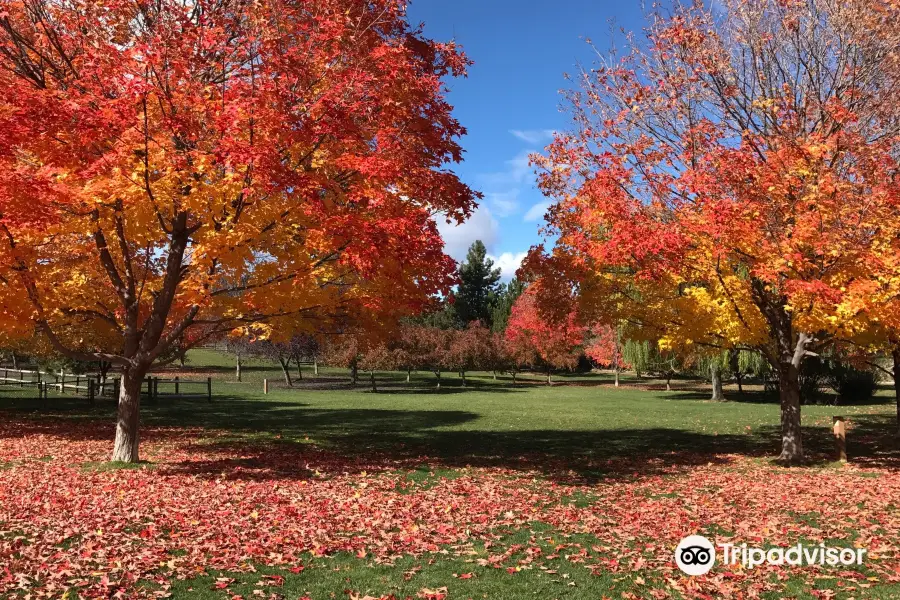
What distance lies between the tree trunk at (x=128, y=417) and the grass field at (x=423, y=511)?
24.7 inches

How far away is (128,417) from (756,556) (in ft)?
36.2

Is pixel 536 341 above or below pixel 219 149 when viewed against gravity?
below

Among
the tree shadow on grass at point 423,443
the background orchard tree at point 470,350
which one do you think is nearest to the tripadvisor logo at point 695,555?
the tree shadow on grass at point 423,443

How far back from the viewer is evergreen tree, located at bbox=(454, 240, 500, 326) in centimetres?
8744

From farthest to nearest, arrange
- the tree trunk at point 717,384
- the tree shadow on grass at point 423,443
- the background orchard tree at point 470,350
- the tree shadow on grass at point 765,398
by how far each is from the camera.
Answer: the background orchard tree at point 470,350
the tree trunk at point 717,384
the tree shadow on grass at point 765,398
the tree shadow on grass at point 423,443

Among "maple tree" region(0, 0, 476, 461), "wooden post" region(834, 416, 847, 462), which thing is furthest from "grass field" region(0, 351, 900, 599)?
"maple tree" region(0, 0, 476, 461)

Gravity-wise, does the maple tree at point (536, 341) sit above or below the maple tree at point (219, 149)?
below

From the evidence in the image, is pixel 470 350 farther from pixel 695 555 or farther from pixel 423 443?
pixel 695 555

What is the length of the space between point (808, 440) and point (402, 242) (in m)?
15.0

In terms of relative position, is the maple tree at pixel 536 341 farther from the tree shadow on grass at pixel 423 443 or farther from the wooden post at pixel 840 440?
the wooden post at pixel 840 440

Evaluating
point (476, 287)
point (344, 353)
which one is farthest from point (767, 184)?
point (476, 287)

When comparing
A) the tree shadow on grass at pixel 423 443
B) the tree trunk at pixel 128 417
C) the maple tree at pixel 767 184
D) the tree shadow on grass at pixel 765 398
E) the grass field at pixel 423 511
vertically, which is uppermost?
the maple tree at pixel 767 184

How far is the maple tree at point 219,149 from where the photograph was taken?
350 inches

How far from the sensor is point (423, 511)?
29.0 ft
